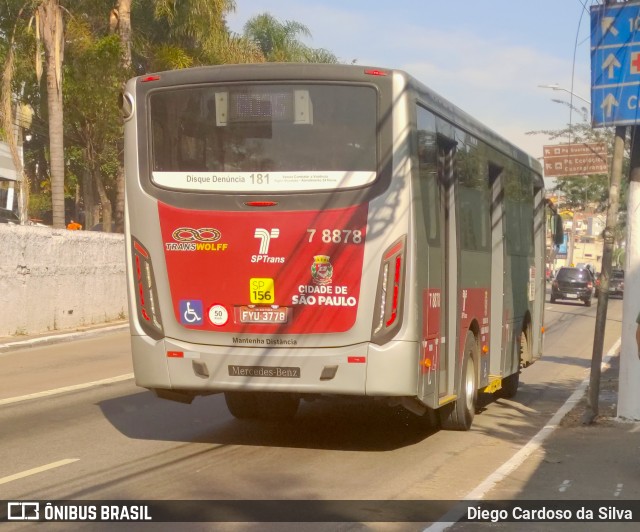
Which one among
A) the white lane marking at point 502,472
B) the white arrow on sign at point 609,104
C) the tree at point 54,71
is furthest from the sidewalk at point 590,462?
the tree at point 54,71

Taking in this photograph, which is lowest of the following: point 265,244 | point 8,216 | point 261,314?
point 261,314

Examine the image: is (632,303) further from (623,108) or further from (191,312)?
(191,312)

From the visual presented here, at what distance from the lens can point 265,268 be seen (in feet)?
31.5

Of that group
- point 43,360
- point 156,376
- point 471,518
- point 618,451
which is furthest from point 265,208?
point 43,360

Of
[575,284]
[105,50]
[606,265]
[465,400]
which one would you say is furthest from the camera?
[575,284]

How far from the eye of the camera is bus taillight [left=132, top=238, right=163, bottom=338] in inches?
389

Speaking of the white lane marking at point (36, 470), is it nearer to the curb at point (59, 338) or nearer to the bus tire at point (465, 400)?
the bus tire at point (465, 400)

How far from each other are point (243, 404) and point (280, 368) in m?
2.53

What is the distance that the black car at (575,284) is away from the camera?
169 feet

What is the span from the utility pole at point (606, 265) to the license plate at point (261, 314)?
446 cm

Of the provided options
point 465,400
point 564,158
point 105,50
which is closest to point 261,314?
point 465,400

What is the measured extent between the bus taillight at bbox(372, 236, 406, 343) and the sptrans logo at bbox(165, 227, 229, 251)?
1.44m

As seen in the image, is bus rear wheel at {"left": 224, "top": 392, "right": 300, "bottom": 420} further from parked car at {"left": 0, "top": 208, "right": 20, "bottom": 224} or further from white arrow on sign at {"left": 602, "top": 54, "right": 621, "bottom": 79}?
parked car at {"left": 0, "top": 208, "right": 20, "bottom": 224}

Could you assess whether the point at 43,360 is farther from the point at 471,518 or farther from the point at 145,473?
the point at 471,518
